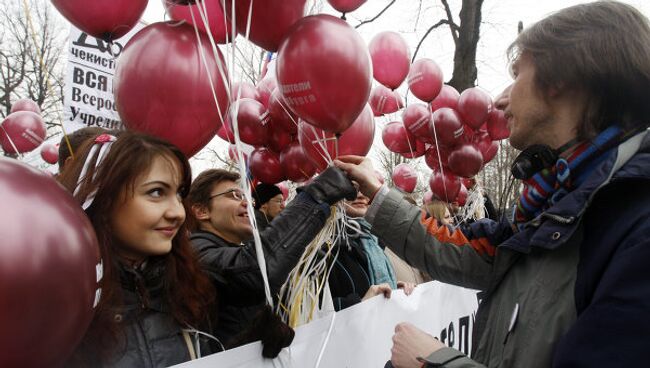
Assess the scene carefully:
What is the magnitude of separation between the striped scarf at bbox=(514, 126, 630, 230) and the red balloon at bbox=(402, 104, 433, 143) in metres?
3.32

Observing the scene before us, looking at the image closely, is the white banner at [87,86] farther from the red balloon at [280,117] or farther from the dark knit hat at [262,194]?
the dark knit hat at [262,194]

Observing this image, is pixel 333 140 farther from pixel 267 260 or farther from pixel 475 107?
pixel 475 107

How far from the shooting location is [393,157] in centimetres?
2833

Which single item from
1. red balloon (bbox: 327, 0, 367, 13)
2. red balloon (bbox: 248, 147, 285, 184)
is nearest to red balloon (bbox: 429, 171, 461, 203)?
red balloon (bbox: 248, 147, 285, 184)

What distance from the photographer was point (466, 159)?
4891 millimetres

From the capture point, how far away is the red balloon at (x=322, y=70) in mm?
1569

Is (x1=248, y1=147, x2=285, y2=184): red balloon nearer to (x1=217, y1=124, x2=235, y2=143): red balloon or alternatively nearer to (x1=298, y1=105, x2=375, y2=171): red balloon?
(x1=217, y1=124, x2=235, y2=143): red balloon

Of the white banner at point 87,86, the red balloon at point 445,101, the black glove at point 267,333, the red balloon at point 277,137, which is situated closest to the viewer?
the black glove at point 267,333

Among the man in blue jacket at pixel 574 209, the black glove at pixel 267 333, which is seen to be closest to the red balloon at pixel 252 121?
the black glove at pixel 267 333

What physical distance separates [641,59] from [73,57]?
2.19m

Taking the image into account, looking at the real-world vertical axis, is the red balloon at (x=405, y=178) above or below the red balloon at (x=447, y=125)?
below

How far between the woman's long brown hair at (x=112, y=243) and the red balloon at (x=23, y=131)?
461 centimetres

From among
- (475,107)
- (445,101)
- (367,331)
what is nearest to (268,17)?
(367,331)

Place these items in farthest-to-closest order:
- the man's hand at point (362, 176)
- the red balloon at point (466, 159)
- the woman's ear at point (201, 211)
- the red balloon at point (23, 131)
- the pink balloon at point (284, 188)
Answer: the red balloon at point (23, 131) → the red balloon at point (466, 159) → the pink balloon at point (284, 188) → the woman's ear at point (201, 211) → the man's hand at point (362, 176)
